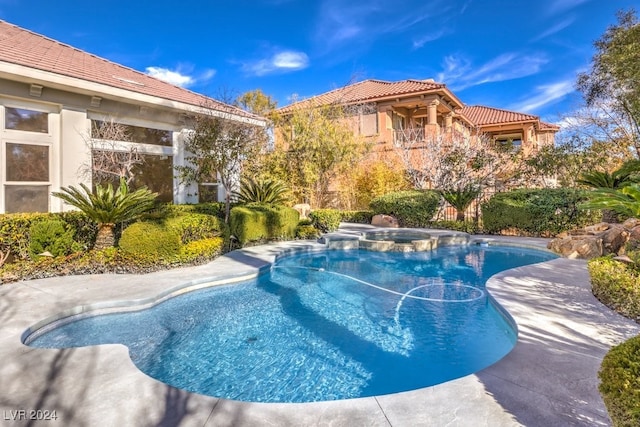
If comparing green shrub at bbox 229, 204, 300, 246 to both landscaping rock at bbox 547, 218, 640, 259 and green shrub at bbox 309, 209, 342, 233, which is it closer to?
green shrub at bbox 309, 209, 342, 233

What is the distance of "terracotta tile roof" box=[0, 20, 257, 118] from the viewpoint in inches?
331

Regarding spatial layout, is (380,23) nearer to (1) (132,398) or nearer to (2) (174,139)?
(2) (174,139)

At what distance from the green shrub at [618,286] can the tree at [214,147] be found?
9590 mm

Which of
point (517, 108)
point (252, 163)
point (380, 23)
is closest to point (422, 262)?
point (252, 163)

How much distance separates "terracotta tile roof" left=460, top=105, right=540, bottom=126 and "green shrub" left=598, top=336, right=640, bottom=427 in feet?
95.5

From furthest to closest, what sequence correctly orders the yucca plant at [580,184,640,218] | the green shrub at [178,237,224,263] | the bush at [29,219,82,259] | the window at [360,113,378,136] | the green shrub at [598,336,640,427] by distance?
the window at [360,113,378,136] < the green shrub at [178,237,224,263] < the bush at [29,219,82,259] < the yucca plant at [580,184,640,218] < the green shrub at [598,336,640,427]

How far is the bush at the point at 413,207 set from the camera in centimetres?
1645

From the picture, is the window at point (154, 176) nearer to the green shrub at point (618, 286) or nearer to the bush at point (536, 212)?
the green shrub at point (618, 286)

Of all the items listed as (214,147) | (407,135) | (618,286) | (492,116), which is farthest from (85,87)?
(492,116)

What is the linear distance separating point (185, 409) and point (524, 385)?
3012 mm

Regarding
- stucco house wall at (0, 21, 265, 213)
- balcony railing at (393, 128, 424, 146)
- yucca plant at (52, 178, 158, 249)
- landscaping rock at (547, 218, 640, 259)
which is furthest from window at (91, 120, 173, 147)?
balcony railing at (393, 128, 424, 146)

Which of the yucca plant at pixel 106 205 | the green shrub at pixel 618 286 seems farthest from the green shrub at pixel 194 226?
the green shrub at pixel 618 286

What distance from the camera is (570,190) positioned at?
43.6ft

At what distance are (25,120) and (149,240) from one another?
435 centimetres
